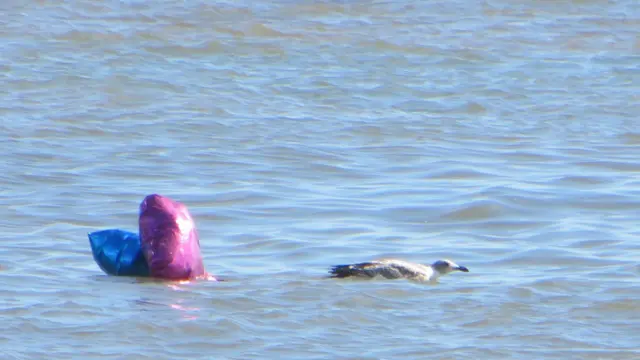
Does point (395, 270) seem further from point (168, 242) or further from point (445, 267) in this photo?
point (168, 242)

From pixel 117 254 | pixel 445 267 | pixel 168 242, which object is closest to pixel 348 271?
pixel 445 267

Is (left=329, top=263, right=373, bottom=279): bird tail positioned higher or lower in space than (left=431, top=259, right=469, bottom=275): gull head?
lower

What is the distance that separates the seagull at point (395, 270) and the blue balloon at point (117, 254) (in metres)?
1.00

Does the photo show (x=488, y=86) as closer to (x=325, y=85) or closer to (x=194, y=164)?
(x=325, y=85)

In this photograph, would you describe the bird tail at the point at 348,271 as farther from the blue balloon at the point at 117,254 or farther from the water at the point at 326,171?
the blue balloon at the point at 117,254

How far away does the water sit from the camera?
22.0 feet

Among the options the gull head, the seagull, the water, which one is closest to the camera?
the water

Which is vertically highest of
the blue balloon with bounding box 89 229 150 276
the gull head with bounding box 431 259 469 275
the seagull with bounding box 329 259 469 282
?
the gull head with bounding box 431 259 469 275

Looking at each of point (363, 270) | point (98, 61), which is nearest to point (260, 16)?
point (98, 61)

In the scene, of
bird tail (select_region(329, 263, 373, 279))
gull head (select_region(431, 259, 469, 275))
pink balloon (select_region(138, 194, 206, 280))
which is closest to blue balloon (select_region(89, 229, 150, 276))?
pink balloon (select_region(138, 194, 206, 280))

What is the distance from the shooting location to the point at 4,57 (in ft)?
50.9

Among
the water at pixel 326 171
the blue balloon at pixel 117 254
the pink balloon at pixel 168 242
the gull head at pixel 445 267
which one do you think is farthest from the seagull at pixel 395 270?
the blue balloon at pixel 117 254

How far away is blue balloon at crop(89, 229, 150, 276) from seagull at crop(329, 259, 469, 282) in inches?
39.5

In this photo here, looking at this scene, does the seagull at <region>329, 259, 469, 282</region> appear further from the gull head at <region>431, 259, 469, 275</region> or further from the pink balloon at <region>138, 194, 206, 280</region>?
the pink balloon at <region>138, 194, 206, 280</region>
